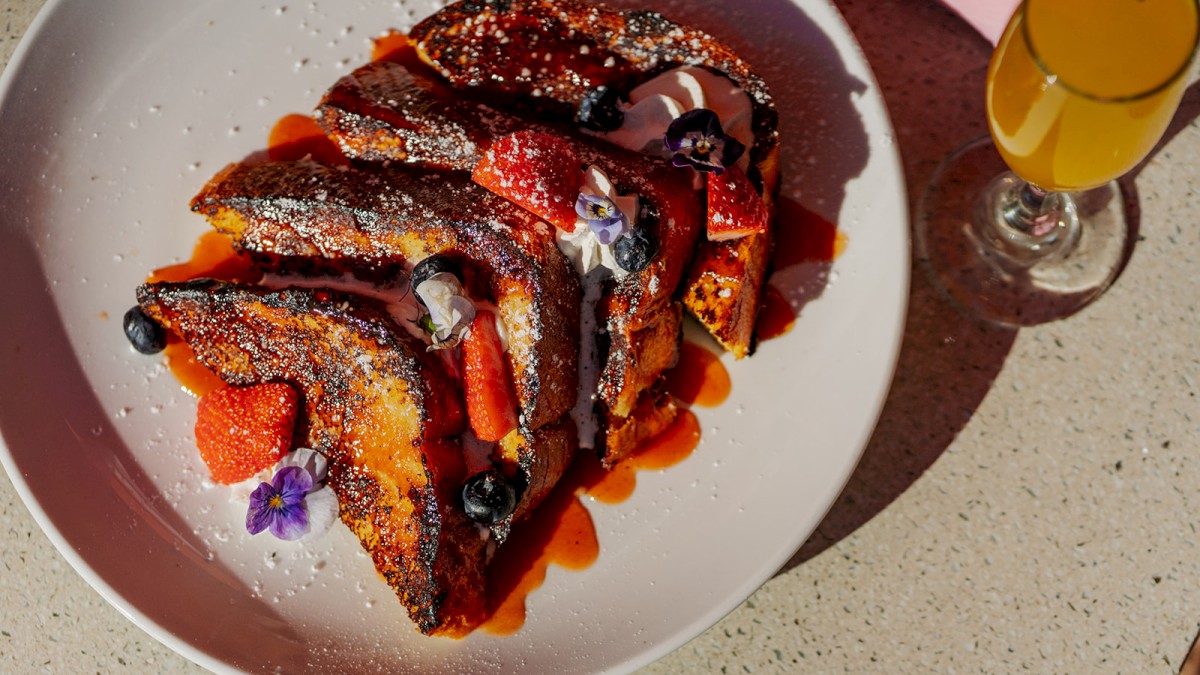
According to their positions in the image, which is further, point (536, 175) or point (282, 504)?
point (282, 504)

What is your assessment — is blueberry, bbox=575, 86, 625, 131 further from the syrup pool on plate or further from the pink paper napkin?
the pink paper napkin

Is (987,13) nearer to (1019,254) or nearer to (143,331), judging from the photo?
(1019,254)

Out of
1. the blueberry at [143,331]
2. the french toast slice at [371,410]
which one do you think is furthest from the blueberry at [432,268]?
the blueberry at [143,331]

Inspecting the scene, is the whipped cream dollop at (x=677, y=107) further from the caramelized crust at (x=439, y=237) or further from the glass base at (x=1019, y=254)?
the glass base at (x=1019, y=254)

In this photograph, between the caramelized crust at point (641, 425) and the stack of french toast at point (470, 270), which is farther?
the caramelized crust at point (641, 425)

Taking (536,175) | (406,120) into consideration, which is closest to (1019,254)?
(536,175)
